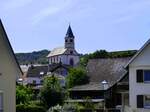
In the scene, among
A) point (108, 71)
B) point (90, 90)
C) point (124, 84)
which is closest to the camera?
point (124, 84)

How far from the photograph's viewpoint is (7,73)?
3459 centimetres

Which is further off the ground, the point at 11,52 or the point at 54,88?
the point at 11,52

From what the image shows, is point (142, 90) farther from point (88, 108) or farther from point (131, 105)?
A: point (88, 108)

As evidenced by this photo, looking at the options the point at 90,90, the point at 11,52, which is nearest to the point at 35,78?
the point at 90,90

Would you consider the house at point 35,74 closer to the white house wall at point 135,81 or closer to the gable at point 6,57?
the white house wall at point 135,81

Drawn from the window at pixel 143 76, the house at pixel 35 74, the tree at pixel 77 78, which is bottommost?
the house at pixel 35 74

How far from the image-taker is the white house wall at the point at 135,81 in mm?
51781

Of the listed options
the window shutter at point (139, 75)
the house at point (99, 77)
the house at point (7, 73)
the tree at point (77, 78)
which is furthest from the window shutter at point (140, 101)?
the tree at point (77, 78)

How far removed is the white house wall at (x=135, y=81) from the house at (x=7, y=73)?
1911cm

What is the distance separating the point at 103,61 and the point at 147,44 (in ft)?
96.5

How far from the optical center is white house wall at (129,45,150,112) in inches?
2039

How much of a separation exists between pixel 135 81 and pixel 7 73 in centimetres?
2041

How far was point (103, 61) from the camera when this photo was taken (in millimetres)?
81438

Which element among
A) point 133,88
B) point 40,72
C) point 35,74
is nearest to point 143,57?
point 133,88
